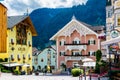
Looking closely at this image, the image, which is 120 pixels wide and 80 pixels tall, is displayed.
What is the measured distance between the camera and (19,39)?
220 feet

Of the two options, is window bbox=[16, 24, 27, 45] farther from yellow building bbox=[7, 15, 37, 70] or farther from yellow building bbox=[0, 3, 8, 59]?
yellow building bbox=[0, 3, 8, 59]

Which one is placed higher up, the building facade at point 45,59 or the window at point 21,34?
the window at point 21,34

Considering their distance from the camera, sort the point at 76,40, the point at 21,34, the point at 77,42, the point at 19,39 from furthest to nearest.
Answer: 1. the point at 76,40
2. the point at 77,42
3. the point at 21,34
4. the point at 19,39

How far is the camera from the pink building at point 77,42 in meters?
72.4

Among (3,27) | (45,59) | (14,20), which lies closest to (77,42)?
(14,20)

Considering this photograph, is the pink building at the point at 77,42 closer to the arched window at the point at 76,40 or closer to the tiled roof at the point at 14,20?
the arched window at the point at 76,40

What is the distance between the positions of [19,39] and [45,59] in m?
31.5

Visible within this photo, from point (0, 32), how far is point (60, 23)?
18492 cm

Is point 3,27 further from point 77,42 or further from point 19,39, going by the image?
point 77,42

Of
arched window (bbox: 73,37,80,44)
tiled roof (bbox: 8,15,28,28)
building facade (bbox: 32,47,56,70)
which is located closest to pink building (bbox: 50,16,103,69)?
arched window (bbox: 73,37,80,44)

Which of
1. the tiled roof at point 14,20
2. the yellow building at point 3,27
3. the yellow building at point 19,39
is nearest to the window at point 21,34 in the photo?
the yellow building at point 19,39

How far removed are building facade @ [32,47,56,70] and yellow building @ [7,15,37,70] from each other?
24895 millimetres

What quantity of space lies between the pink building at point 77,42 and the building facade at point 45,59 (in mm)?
22124

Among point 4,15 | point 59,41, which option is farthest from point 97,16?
point 4,15
